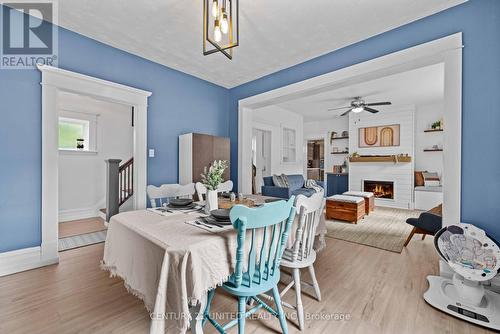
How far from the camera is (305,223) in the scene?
1.60 meters

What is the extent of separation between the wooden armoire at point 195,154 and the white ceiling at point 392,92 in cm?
239

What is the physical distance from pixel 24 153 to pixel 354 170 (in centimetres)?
691

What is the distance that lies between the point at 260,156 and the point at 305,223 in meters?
4.75

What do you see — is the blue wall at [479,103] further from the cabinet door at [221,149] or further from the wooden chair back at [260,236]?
the cabinet door at [221,149]

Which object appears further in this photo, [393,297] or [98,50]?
[98,50]

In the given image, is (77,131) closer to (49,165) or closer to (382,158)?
(49,165)

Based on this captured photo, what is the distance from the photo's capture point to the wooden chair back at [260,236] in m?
1.14

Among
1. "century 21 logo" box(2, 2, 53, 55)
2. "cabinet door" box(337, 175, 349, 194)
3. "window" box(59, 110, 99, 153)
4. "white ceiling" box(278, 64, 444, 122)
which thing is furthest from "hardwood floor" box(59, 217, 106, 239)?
"cabinet door" box(337, 175, 349, 194)

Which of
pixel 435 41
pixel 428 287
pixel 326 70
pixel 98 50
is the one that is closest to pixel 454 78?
pixel 435 41

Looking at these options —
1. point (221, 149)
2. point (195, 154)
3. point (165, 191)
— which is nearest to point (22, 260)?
point (165, 191)

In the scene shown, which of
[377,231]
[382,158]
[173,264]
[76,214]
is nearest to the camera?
[173,264]

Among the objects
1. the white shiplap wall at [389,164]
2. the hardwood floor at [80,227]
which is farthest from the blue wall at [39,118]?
the white shiplap wall at [389,164]

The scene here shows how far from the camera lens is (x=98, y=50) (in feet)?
9.05

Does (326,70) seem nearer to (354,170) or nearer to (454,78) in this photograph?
(454,78)
